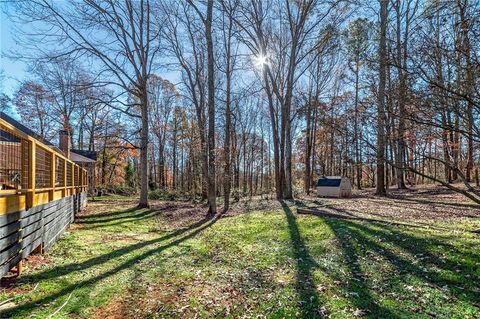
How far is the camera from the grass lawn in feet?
11.3

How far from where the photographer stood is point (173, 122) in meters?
29.2

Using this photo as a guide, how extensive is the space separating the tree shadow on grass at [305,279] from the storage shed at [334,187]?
9.06 metres

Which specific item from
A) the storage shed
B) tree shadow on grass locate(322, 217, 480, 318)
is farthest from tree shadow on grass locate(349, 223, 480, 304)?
the storage shed

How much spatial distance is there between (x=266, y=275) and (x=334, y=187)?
11714 mm

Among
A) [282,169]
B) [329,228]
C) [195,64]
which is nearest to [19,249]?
[329,228]

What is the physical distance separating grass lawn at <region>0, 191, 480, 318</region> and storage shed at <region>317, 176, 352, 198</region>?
8.10 meters

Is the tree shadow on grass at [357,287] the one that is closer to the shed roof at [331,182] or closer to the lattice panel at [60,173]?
the lattice panel at [60,173]

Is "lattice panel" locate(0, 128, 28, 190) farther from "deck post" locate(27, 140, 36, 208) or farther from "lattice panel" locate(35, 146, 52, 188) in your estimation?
"lattice panel" locate(35, 146, 52, 188)

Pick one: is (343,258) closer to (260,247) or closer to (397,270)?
(397,270)

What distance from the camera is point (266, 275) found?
15.1 feet

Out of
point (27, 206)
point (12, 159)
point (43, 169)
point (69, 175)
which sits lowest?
point (27, 206)

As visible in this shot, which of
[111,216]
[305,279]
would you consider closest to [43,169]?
[305,279]

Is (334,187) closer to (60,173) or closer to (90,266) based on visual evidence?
(60,173)

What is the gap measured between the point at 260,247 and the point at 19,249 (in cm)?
403
